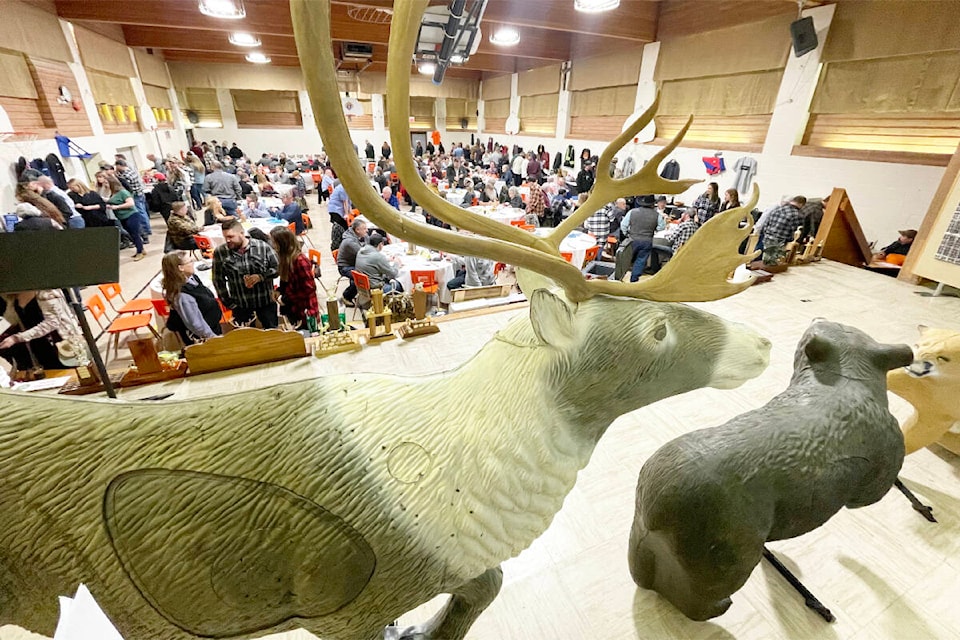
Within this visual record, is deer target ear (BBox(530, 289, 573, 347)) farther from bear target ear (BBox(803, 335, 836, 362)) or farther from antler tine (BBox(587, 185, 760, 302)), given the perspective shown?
bear target ear (BBox(803, 335, 836, 362))

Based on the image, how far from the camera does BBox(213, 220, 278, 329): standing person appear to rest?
118 inches

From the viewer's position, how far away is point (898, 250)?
5.25 meters

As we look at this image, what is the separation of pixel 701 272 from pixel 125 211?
26.6 feet

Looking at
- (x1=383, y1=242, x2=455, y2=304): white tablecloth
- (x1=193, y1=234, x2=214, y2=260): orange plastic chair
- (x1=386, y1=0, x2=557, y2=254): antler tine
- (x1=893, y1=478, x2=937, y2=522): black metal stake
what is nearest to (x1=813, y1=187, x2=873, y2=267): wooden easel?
(x1=893, y1=478, x2=937, y2=522): black metal stake

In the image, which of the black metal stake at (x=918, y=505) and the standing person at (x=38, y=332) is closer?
the black metal stake at (x=918, y=505)

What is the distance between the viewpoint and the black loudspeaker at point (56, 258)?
1647mm

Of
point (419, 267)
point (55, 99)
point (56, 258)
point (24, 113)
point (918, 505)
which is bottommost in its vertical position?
point (918, 505)

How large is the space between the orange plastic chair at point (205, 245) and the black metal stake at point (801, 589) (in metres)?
5.84

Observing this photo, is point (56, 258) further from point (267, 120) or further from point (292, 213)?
point (267, 120)

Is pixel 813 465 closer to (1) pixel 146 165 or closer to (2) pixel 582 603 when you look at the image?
(2) pixel 582 603

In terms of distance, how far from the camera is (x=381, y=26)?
8125 millimetres

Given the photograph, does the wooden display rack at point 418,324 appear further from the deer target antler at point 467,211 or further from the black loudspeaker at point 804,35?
the black loudspeaker at point 804,35

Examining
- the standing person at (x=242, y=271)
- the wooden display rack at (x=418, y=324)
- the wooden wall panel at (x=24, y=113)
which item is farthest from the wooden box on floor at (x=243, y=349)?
the wooden wall panel at (x=24, y=113)

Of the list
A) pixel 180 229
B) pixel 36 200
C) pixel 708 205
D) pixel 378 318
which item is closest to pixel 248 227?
pixel 180 229
